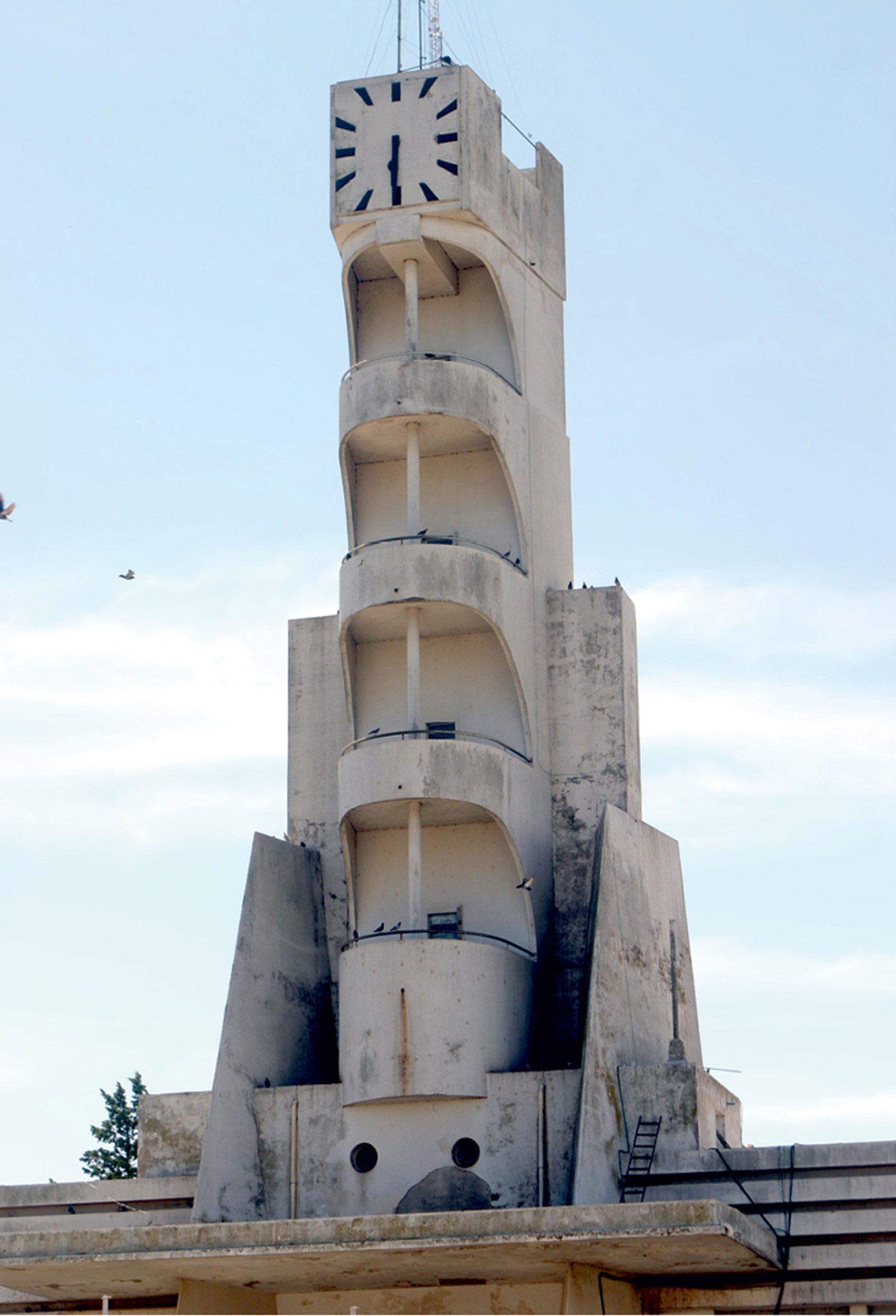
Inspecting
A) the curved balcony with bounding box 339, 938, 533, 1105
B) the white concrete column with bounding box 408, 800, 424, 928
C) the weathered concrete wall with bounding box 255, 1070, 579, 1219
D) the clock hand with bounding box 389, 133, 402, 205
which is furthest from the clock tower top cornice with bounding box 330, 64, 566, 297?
the weathered concrete wall with bounding box 255, 1070, 579, 1219

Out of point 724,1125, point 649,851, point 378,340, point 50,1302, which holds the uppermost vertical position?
point 378,340

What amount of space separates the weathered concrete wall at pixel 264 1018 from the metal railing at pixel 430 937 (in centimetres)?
158

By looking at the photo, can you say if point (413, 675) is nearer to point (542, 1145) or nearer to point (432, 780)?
point (432, 780)

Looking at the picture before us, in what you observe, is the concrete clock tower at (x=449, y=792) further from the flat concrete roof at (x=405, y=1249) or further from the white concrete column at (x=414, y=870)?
the flat concrete roof at (x=405, y=1249)

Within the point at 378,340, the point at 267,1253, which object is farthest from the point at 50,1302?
the point at 378,340

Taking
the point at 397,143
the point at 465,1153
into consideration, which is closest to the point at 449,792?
the point at 465,1153

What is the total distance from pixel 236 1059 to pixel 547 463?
46.0ft

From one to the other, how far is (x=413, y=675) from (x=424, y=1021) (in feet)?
21.8

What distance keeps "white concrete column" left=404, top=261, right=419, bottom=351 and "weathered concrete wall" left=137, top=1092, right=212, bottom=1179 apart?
1512cm

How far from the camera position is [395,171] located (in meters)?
44.7

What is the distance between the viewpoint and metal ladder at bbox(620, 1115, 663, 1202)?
38.0 meters

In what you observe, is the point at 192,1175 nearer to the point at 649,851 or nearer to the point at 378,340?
the point at 649,851

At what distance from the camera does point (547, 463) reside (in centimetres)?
4641

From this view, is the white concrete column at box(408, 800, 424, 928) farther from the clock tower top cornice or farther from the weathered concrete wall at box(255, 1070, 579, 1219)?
the clock tower top cornice
